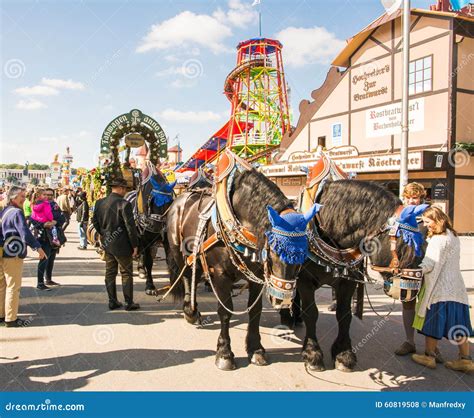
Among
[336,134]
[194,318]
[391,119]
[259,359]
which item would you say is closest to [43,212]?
[194,318]

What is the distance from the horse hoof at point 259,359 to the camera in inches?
151

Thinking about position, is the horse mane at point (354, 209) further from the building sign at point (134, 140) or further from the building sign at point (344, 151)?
the building sign at point (344, 151)

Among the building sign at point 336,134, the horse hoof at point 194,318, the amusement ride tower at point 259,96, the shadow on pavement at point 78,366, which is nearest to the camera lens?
the shadow on pavement at point 78,366

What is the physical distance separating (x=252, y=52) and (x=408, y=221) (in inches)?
1259

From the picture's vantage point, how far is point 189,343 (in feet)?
14.4

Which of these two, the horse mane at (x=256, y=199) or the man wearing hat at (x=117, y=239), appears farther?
the man wearing hat at (x=117, y=239)

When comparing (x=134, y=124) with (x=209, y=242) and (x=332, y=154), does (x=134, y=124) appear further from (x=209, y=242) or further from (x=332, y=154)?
(x=332, y=154)

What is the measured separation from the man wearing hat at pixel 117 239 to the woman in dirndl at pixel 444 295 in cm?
393

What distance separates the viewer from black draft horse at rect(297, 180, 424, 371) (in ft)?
11.3

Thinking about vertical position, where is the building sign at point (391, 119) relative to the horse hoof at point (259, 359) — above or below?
Result: above

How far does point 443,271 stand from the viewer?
150 inches

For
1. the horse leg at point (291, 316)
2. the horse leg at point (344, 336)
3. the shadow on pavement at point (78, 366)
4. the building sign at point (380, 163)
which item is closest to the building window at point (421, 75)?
the building sign at point (380, 163)

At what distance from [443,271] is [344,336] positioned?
1217 mm

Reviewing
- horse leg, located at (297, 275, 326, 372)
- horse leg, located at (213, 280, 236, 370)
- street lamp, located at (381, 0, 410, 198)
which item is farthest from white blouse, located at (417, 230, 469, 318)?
street lamp, located at (381, 0, 410, 198)
